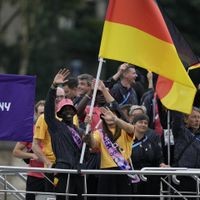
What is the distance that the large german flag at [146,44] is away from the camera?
40.2 ft

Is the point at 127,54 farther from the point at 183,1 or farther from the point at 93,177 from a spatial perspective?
the point at 183,1

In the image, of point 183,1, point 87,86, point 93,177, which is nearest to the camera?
point 93,177

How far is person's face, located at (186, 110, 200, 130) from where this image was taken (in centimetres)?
1362

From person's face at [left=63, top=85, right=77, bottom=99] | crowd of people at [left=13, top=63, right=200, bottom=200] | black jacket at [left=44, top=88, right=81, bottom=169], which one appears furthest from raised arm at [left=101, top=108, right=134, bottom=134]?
person's face at [left=63, top=85, right=77, bottom=99]

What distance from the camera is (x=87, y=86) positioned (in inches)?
555

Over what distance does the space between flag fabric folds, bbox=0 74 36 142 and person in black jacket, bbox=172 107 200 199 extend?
1.89m

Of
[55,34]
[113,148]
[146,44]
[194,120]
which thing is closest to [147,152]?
[194,120]

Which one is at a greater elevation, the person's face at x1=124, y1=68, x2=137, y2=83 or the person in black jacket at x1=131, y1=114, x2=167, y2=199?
the person's face at x1=124, y1=68, x2=137, y2=83

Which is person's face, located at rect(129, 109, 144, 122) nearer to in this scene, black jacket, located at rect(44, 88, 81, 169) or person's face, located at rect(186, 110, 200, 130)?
person's face, located at rect(186, 110, 200, 130)

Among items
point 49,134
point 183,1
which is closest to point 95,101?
point 49,134

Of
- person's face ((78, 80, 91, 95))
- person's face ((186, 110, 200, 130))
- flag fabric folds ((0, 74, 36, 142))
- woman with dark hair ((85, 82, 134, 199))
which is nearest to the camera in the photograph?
woman with dark hair ((85, 82, 134, 199))

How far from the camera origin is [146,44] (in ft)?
40.8

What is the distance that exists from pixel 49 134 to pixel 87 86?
1682 mm

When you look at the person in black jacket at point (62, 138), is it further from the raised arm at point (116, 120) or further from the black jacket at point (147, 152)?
the black jacket at point (147, 152)
